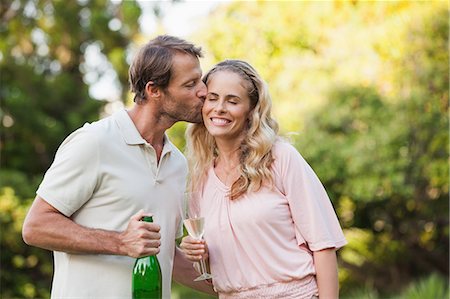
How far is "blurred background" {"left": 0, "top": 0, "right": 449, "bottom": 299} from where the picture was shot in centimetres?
1055

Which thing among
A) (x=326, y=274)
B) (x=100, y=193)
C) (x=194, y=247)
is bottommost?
(x=326, y=274)

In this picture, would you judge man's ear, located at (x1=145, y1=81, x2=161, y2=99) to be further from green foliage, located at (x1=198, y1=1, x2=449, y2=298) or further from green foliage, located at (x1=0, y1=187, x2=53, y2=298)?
green foliage, located at (x1=0, y1=187, x2=53, y2=298)

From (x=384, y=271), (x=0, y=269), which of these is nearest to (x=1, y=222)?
(x=0, y=269)

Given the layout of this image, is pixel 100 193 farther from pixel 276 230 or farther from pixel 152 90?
pixel 276 230

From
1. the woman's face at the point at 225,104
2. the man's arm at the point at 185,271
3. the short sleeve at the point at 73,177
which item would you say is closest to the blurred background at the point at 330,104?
the man's arm at the point at 185,271

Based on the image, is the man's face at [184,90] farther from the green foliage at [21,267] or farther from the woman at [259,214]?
the green foliage at [21,267]

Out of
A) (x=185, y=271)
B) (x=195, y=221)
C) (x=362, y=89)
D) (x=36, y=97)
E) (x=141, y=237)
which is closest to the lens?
(x=141, y=237)

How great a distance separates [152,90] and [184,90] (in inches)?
5.7

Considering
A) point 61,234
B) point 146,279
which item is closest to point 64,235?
point 61,234

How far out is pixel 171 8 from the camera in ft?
53.8

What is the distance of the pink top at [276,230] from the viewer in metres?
3.49

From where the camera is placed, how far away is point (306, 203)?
349 cm

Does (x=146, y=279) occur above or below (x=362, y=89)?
below

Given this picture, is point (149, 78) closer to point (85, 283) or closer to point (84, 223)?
point (84, 223)
